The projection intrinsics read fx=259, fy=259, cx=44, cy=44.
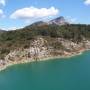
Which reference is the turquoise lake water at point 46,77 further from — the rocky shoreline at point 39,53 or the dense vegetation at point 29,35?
the dense vegetation at point 29,35

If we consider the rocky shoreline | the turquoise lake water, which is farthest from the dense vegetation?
the turquoise lake water

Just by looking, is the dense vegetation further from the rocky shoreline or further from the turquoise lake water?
the turquoise lake water

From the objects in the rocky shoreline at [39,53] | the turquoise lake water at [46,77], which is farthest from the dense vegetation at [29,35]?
the turquoise lake water at [46,77]

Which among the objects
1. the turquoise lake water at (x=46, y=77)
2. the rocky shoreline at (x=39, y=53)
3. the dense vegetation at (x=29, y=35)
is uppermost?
the dense vegetation at (x=29, y=35)

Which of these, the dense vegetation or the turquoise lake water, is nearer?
the turquoise lake water

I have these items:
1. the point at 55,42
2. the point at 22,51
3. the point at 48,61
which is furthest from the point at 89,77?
the point at 55,42

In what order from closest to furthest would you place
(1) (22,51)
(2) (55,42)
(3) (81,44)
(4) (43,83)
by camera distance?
(4) (43,83) < (1) (22,51) < (2) (55,42) < (3) (81,44)

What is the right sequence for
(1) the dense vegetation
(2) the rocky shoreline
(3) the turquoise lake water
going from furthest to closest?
1. (1) the dense vegetation
2. (2) the rocky shoreline
3. (3) the turquoise lake water

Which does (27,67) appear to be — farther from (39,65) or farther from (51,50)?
(51,50)
